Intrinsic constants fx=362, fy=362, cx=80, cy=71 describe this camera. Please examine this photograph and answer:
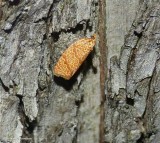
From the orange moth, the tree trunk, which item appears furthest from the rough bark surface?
the orange moth

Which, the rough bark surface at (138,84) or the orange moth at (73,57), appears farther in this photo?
the orange moth at (73,57)

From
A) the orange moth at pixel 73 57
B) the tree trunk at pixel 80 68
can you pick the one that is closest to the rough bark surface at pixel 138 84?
the tree trunk at pixel 80 68

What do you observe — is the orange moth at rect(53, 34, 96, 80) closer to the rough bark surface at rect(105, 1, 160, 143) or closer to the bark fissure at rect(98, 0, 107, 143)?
the bark fissure at rect(98, 0, 107, 143)

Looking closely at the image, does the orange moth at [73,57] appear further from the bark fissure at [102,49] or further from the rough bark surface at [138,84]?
the rough bark surface at [138,84]

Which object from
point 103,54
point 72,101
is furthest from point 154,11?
point 72,101

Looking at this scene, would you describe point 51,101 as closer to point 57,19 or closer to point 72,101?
point 72,101

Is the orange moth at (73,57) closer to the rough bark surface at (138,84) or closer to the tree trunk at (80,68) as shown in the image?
the tree trunk at (80,68)
